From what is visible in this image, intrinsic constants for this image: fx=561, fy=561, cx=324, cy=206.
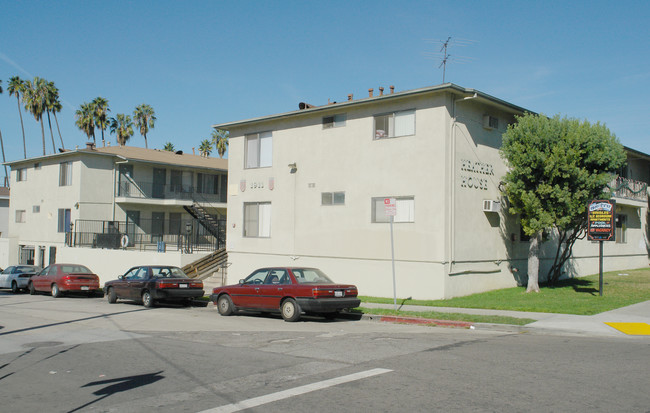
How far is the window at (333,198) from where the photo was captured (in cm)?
2100

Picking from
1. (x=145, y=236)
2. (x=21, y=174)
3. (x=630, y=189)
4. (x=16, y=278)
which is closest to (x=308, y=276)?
(x=16, y=278)

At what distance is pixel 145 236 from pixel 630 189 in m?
27.7

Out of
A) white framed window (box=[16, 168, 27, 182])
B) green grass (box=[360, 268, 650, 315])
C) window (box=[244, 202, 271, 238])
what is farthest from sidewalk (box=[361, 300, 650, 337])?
white framed window (box=[16, 168, 27, 182])

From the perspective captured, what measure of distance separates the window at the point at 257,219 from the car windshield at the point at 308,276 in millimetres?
8205

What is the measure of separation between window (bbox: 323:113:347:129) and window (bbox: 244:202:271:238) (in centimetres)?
429

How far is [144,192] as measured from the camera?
36188 mm

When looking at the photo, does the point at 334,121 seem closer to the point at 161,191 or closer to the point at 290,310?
the point at 290,310

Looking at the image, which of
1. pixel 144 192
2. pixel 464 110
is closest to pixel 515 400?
pixel 464 110

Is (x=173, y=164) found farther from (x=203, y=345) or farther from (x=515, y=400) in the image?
(x=515, y=400)

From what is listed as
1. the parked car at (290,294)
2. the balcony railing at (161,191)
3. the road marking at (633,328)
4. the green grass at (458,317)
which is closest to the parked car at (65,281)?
the parked car at (290,294)

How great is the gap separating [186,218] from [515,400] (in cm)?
3415

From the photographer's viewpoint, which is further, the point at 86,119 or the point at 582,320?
the point at 86,119

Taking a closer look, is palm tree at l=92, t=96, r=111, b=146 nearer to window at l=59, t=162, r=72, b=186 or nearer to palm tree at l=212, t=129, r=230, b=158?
palm tree at l=212, t=129, r=230, b=158

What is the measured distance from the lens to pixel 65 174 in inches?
1432
